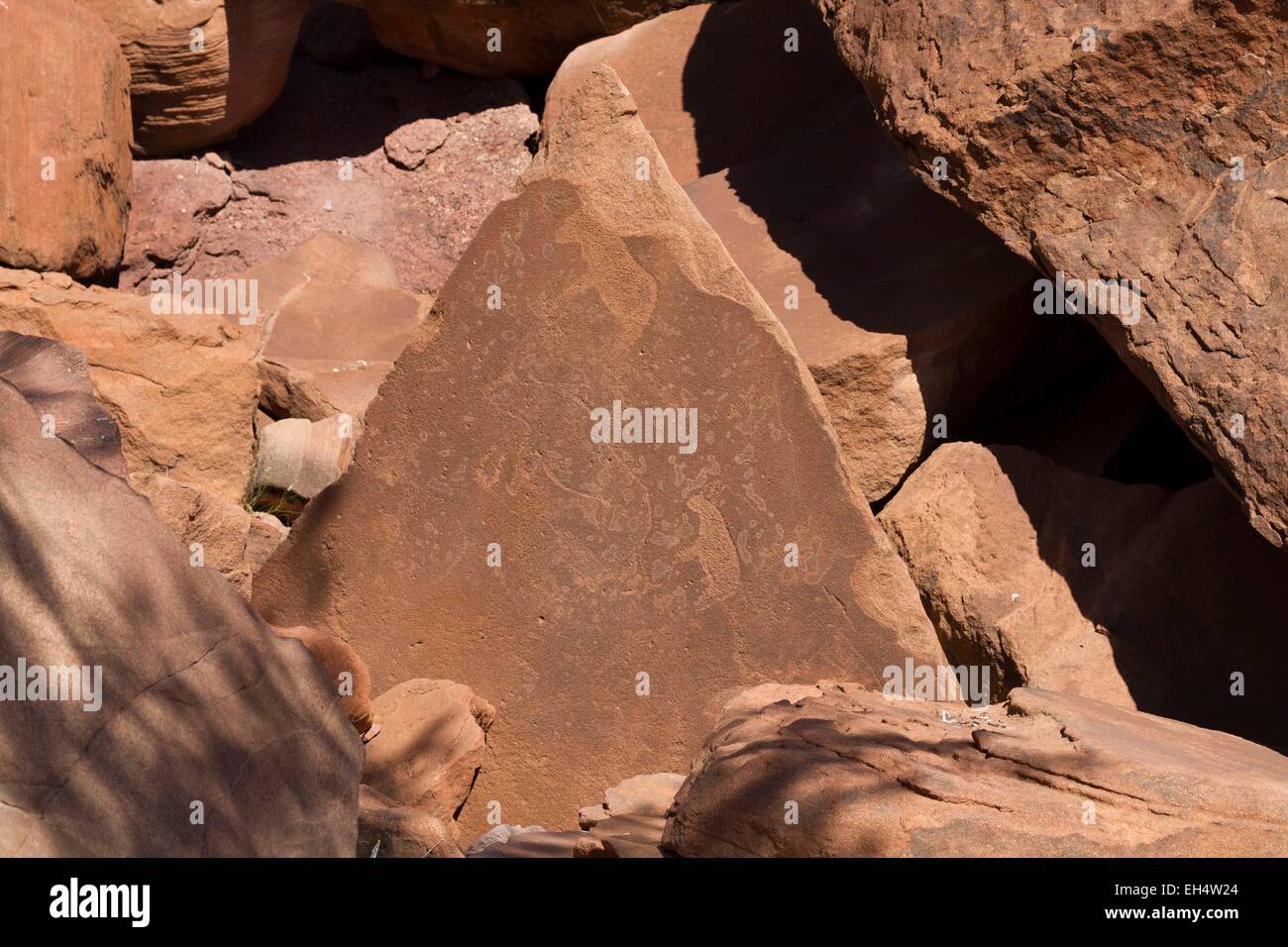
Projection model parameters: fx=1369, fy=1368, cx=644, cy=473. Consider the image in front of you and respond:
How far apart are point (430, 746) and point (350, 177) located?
3.22m

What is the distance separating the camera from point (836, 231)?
151 inches

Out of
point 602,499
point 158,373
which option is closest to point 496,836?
point 602,499

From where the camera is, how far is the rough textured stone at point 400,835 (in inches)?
100.0

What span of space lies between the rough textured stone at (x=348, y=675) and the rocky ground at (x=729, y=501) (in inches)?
0.5

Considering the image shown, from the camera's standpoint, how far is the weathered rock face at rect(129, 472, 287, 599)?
120 inches

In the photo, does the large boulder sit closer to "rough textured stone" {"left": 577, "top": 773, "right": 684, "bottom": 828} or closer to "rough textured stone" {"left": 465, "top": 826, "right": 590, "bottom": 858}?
"rough textured stone" {"left": 577, "top": 773, "right": 684, "bottom": 828}

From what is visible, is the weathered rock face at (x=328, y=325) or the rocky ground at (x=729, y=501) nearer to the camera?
the rocky ground at (x=729, y=501)

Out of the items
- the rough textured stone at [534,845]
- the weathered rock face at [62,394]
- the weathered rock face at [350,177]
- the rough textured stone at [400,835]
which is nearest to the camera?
the weathered rock face at [62,394]

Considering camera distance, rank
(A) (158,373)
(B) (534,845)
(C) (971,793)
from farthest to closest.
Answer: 1. (A) (158,373)
2. (B) (534,845)
3. (C) (971,793)

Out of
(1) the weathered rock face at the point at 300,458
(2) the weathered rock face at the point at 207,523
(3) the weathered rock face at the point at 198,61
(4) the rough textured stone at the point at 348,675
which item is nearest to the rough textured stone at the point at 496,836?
(4) the rough textured stone at the point at 348,675

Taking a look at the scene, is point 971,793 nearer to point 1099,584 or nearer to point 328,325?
point 1099,584

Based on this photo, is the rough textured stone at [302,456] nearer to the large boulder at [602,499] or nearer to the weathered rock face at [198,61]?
the large boulder at [602,499]

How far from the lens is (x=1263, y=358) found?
8.78ft
